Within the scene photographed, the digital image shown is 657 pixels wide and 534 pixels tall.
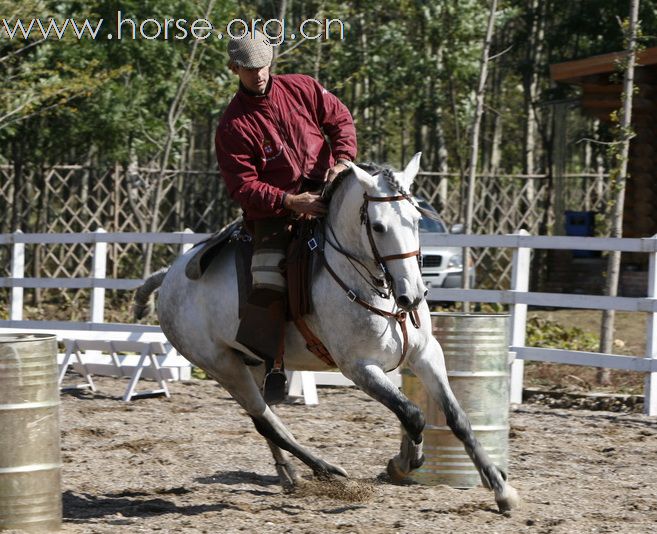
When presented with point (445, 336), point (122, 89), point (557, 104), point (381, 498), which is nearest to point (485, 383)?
point (445, 336)

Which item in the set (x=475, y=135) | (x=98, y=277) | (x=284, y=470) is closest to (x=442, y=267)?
(x=475, y=135)

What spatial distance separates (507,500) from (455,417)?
469mm

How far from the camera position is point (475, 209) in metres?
21.7

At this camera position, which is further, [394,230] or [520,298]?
[520,298]

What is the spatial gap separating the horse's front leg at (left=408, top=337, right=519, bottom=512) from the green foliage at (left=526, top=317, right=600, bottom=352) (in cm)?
719

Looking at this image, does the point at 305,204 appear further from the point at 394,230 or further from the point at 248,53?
the point at 248,53

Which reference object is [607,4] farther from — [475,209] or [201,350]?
[201,350]

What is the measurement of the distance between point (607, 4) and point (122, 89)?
9817 millimetres

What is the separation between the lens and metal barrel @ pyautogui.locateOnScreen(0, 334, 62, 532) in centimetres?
531

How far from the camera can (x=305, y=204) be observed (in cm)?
601

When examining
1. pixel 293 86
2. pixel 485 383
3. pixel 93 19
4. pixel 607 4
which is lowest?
pixel 485 383

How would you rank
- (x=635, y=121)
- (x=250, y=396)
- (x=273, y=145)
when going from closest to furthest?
(x=273, y=145), (x=250, y=396), (x=635, y=121)

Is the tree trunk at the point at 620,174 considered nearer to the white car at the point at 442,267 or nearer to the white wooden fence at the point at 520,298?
the white wooden fence at the point at 520,298

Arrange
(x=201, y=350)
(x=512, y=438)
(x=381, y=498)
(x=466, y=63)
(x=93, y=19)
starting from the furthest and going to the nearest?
(x=466, y=63) → (x=93, y=19) → (x=512, y=438) → (x=201, y=350) → (x=381, y=498)
